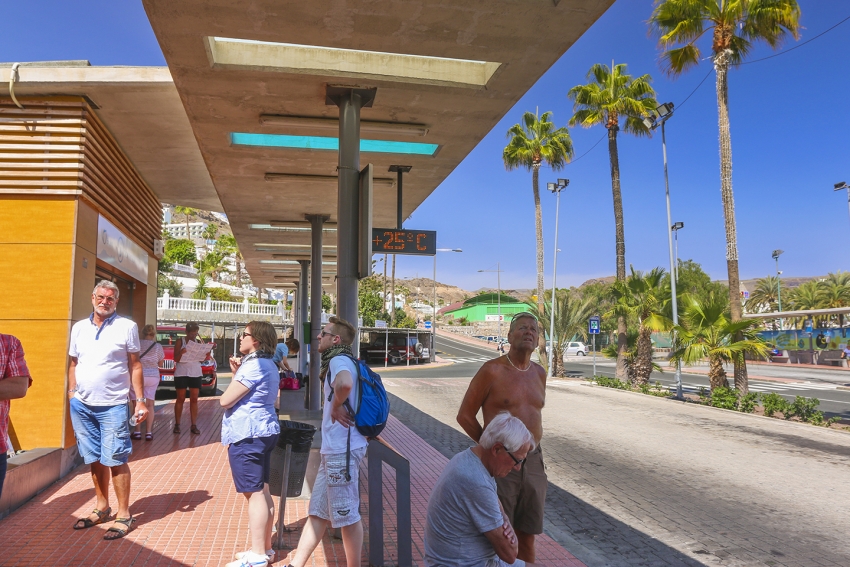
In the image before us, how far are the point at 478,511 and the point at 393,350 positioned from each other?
119 feet

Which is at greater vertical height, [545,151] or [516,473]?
[545,151]

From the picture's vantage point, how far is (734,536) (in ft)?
18.6

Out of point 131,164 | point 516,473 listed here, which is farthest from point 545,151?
point 516,473

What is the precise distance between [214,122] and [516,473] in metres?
5.47

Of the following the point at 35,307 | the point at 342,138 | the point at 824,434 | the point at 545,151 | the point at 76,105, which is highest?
the point at 545,151

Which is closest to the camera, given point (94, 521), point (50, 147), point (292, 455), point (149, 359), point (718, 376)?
point (292, 455)

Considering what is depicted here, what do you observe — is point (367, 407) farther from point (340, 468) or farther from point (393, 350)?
point (393, 350)

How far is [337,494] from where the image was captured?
386cm

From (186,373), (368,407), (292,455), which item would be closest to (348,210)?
(292,455)

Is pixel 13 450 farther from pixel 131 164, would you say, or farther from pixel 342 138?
pixel 131 164

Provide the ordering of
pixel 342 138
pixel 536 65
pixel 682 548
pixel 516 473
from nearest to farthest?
1. pixel 516 473
2. pixel 682 548
3. pixel 536 65
4. pixel 342 138

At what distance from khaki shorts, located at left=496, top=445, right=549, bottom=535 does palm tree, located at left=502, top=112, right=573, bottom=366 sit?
1152 inches

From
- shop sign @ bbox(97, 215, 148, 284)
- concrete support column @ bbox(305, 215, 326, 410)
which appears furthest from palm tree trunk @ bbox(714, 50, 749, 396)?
shop sign @ bbox(97, 215, 148, 284)

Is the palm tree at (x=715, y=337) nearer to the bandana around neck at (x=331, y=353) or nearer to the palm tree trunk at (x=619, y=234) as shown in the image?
the palm tree trunk at (x=619, y=234)
